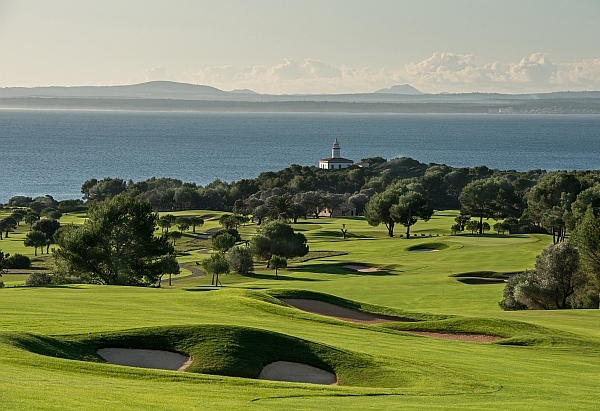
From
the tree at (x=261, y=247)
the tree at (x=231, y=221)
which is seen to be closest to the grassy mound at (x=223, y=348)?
the tree at (x=261, y=247)

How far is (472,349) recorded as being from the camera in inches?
1053

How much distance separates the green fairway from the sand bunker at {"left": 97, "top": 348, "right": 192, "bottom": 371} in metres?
0.30

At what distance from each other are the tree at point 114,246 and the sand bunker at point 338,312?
18627 mm

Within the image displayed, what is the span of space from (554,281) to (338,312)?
17.4 m

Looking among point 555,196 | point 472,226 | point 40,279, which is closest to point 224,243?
point 40,279

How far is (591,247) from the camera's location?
151ft

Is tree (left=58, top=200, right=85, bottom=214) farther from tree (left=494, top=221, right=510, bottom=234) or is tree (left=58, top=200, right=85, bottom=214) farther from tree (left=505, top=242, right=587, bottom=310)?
tree (left=505, top=242, right=587, bottom=310)

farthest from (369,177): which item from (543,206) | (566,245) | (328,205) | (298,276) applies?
(566,245)

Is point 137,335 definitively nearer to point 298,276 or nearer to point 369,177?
point 298,276

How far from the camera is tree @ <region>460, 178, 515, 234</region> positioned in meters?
106

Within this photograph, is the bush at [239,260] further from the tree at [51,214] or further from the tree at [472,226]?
the tree at [51,214]

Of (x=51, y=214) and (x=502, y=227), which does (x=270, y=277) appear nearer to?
(x=502, y=227)

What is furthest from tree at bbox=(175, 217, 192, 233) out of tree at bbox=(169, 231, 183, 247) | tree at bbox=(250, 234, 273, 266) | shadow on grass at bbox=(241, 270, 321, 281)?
shadow on grass at bbox=(241, 270, 321, 281)

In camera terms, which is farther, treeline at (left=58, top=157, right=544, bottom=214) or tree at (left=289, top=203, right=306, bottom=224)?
treeline at (left=58, top=157, right=544, bottom=214)
